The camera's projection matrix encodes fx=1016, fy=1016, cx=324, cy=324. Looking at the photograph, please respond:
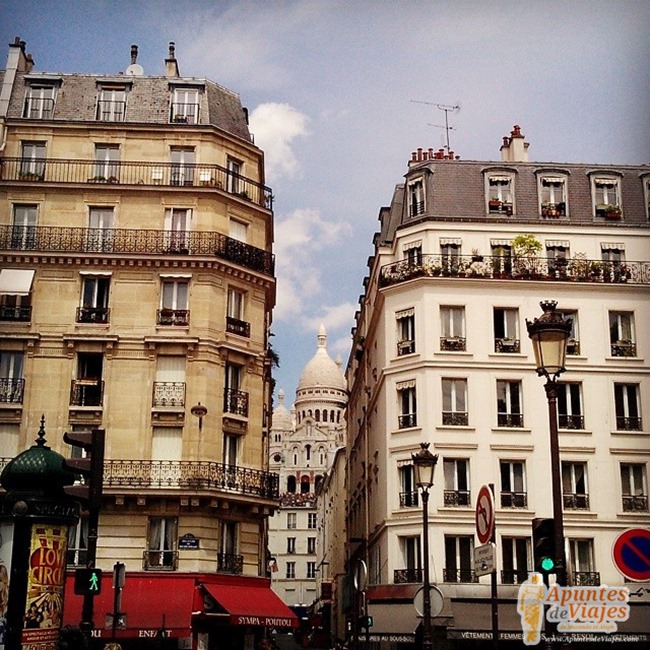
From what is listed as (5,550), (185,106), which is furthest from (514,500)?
(5,550)

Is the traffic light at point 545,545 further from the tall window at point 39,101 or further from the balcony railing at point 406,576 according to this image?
the tall window at point 39,101

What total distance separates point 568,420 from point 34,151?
66.5ft

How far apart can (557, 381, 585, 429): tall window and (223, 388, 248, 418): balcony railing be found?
10848mm

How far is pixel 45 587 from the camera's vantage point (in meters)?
14.2

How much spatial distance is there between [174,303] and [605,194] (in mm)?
17066

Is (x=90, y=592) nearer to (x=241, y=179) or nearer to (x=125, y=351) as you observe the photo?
(x=125, y=351)

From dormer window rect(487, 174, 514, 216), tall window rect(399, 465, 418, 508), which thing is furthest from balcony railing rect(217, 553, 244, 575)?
dormer window rect(487, 174, 514, 216)

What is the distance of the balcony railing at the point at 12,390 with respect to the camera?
31125 millimetres

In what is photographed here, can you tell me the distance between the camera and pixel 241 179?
115ft

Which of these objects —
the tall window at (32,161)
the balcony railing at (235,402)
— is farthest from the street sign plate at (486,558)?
the tall window at (32,161)

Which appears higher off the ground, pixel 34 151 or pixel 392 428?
pixel 34 151

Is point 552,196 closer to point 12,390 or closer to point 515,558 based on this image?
point 515,558

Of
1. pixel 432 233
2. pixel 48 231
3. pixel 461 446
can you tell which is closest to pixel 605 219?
pixel 432 233

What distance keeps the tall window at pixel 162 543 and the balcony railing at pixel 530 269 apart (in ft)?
41.2
